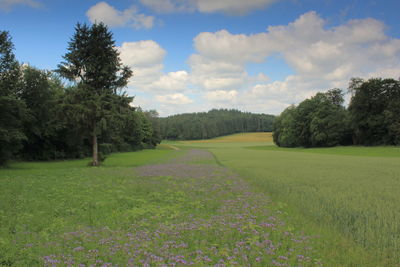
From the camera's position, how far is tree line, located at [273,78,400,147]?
62.5 metres

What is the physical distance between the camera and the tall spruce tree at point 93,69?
96.1ft

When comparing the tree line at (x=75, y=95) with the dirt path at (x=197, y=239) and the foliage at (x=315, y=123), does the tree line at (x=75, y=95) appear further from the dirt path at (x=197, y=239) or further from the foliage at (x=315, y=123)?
the foliage at (x=315, y=123)

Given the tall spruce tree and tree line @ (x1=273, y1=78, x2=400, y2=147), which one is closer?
the tall spruce tree

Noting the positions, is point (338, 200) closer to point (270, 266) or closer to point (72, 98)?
point (270, 266)

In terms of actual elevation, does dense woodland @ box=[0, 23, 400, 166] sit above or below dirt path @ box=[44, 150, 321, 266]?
above

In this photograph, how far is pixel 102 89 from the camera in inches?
1217

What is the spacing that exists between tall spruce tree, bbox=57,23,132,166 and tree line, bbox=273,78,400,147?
179 ft

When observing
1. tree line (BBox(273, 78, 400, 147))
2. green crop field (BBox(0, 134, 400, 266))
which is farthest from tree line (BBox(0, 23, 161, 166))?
tree line (BBox(273, 78, 400, 147))

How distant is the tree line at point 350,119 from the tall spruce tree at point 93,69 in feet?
179

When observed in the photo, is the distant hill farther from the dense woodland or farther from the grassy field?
the grassy field

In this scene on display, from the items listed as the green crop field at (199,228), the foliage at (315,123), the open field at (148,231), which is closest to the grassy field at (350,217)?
the green crop field at (199,228)

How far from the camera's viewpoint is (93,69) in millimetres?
30297

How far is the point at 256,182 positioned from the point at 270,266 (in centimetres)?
1181

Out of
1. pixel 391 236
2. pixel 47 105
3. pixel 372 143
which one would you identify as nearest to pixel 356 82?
pixel 372 143
